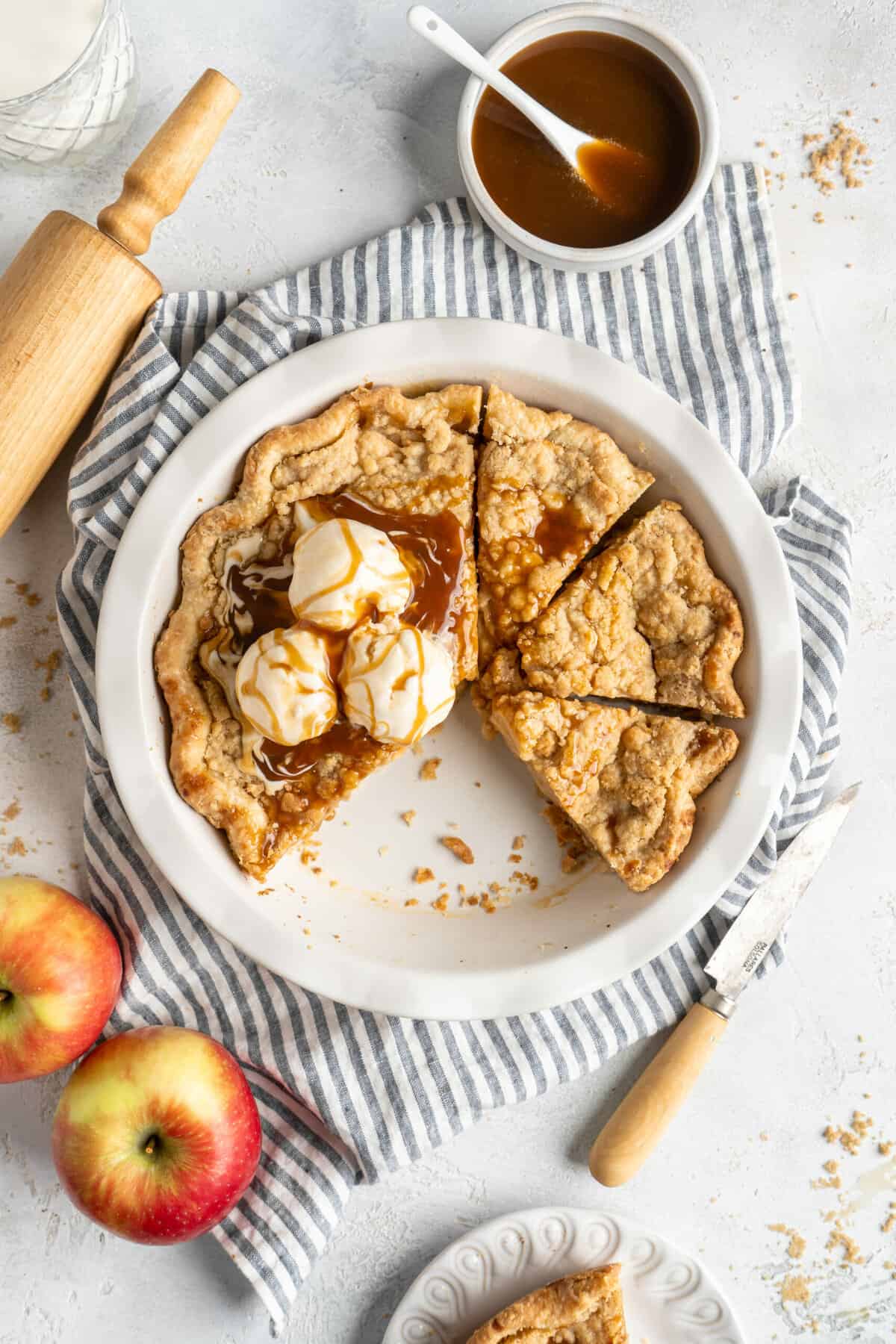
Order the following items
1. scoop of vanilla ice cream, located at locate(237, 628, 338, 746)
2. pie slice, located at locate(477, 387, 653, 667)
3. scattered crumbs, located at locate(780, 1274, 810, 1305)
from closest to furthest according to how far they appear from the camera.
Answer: scoop of vanilla ice cream, located at locate(237, 628, 338, 746) < pie slice, located at locate(477, 387, 653, 667) < scattered crumbs, located at locate(780, 1274, 810, 1305)

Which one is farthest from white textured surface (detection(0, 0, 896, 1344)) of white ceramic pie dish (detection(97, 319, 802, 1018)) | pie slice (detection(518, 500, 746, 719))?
pie slice (detection(518, 500, 746, 719))

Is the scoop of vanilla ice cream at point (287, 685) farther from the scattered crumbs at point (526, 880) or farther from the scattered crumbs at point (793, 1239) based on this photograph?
the scattered crumbs at point (793, 1239)

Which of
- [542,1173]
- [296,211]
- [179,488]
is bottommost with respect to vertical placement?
[542,1173]

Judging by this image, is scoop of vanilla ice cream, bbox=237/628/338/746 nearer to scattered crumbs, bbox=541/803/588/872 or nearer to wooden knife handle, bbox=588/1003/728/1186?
scattered crumbs, bbox=541/803/588/872

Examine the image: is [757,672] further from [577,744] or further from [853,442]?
[853,442]

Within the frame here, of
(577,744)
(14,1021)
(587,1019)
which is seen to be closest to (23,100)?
(577,744)

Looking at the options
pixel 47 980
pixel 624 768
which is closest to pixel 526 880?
pixel 624 768

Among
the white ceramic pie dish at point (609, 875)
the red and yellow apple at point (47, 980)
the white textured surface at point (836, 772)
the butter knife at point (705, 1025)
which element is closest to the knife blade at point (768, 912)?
the butter knife at point (705, 1025)
